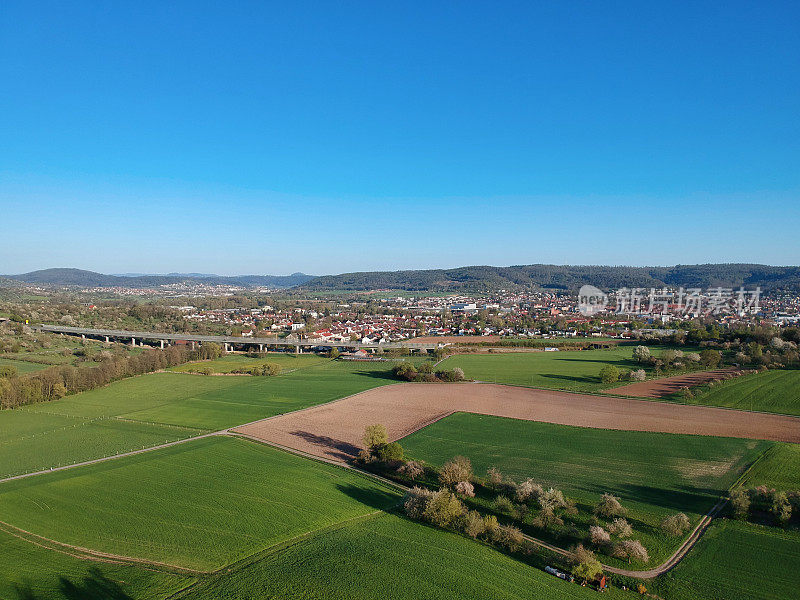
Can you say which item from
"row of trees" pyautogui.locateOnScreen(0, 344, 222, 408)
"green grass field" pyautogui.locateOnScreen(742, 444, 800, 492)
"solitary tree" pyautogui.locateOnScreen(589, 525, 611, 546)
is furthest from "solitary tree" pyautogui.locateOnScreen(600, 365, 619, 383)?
"row of trees" pyautogui.locateOnScreen(0, 344, 222, 408)

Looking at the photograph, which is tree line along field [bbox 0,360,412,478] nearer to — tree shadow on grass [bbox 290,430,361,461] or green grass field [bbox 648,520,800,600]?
tree shadow on grass [bbox 290,430,361,461]

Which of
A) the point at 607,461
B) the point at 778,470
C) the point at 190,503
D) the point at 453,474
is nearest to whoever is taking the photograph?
the point at 190,503

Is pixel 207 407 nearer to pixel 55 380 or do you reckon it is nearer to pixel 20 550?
pixel 55 380

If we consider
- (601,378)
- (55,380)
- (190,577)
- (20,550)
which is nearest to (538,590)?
(190,577)

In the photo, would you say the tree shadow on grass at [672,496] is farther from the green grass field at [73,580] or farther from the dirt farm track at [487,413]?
the green grass field at [73,580]

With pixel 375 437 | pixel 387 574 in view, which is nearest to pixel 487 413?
pixel 375 437

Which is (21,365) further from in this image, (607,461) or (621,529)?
(621,529)
